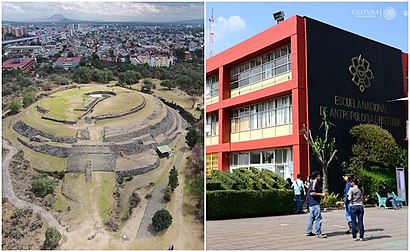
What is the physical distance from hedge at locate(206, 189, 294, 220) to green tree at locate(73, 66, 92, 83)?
25.6 ft

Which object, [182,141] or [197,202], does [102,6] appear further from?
[197,202]

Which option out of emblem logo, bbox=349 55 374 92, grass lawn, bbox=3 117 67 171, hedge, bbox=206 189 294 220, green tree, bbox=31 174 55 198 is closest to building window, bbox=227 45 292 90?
emblem logo, bbox=349 55 374 92

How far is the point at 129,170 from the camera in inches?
322

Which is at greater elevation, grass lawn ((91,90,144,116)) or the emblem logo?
the emblem logo

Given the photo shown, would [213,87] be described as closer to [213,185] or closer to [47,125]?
[213,185]

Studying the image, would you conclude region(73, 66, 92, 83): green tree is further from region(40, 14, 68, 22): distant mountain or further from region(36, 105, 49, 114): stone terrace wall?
region(40, 14, 68, 22): distant mountain

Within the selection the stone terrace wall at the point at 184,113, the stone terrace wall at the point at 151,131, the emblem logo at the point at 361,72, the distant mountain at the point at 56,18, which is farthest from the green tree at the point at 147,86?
the emblem logo at the point at 361,72

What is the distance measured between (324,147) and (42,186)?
15570 millimetres

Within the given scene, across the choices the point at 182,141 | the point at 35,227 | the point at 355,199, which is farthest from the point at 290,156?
the point at 35,227

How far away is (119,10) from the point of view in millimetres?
8453

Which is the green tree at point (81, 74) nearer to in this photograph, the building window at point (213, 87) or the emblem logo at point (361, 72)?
the emblem logo at point (361, 72)

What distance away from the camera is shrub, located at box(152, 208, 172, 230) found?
25.9ft

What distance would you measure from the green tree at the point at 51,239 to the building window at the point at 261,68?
1690 cm

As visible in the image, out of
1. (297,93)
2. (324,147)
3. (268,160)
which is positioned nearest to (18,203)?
(297,93)
